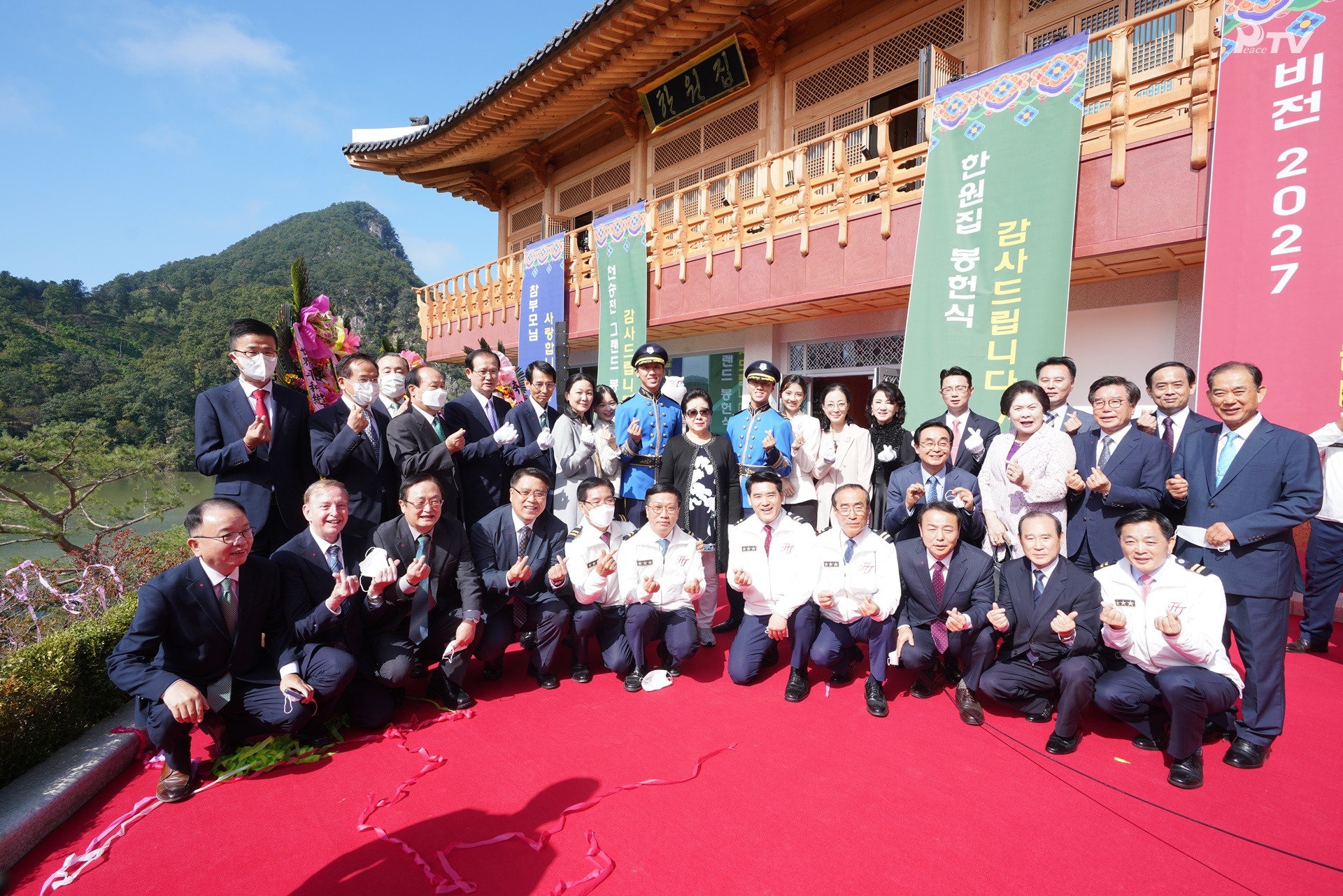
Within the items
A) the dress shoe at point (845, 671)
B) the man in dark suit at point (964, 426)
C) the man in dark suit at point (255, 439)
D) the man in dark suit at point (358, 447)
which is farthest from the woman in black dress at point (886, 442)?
the man in dark suit at point (255, 439)

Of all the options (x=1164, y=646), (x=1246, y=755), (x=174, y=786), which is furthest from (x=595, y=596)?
(x=1246, y=755)

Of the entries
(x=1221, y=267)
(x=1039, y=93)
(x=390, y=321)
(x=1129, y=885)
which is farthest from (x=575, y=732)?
(x=390, y=321)

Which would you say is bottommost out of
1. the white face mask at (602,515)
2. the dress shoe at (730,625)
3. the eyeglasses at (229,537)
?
the dress shoe at (730,625)

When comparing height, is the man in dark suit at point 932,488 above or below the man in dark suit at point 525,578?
above

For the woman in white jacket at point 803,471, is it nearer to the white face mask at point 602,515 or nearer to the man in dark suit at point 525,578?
the white face mask at point 602,515

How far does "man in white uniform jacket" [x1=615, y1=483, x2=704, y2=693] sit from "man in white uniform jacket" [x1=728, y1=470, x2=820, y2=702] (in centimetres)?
26

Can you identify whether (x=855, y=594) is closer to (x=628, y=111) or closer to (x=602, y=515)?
(x=602, y=515)

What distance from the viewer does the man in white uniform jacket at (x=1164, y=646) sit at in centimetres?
259

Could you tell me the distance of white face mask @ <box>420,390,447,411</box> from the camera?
3750 millimetres

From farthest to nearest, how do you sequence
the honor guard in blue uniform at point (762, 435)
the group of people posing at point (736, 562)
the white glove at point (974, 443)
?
the honor guard in blue uniform at point (762, 435) → the white glove at point (974, 443) → the group of people posing at point (736, 562)

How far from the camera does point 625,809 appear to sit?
242 centimetres

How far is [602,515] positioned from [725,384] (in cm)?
647

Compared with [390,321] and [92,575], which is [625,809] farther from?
[390,321]

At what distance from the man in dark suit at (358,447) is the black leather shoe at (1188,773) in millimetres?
3661
